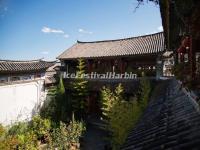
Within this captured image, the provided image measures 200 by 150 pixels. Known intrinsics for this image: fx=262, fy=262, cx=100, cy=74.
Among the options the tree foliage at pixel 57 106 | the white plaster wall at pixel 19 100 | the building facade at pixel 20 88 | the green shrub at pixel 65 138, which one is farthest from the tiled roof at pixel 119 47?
the green shrub at pixel 65 138

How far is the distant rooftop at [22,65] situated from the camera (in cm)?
1939

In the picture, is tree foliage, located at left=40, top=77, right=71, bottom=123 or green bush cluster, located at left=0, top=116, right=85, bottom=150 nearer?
green bush cluster, located at left=0, top=116, right=85, bottom=150

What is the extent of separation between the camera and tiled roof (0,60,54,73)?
19375mm

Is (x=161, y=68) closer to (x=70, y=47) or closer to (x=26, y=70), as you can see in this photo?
(x=26, y=70)

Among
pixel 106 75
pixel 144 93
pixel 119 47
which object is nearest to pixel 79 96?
pixel 106 75

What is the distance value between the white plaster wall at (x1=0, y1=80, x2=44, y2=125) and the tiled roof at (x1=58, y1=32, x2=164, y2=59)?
6.73m

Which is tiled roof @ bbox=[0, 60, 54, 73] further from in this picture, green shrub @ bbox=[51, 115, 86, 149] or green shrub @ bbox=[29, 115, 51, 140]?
green shrub @ bbox=[51, 115, 86, 149]

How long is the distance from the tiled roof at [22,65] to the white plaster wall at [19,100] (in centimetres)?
112

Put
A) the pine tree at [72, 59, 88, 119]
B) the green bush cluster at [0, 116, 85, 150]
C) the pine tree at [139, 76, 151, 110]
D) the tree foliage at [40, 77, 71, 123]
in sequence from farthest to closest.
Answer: the pine tree at [72, 59, 88, 119]
the tree foliage at [40, 77, 71, 123]
the pine tree at [139, 76, 151, 110]
the green bush cluster at [0, 116, 85, 150]

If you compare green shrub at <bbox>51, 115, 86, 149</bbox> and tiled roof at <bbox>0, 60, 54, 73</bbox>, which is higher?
tiled roof at <bbox>0, 60, 54, 73</bbox>

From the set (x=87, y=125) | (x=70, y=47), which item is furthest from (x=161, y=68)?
(x=70, y=47)

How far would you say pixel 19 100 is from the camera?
2038 centimetres

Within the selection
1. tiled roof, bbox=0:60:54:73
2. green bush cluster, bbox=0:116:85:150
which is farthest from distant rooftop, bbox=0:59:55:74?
green bush cluster, bbox=0:116:85:150

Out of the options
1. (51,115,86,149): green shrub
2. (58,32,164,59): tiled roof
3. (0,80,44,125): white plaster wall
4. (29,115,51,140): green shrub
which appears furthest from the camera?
(58,32,164,59): tiled roof
